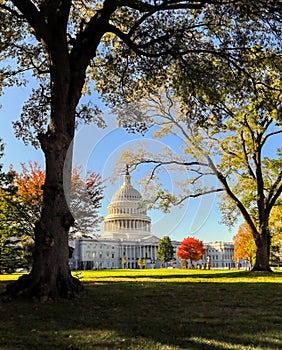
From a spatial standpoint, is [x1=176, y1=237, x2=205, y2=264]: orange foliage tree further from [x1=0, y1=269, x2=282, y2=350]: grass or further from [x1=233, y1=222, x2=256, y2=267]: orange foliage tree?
[x1=0, y1=269, x2=282, y2=350]: grass

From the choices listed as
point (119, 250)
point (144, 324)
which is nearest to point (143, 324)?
point (144, 324)

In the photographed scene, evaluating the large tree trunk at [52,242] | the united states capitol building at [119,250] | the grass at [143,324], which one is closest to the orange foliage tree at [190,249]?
the united states capitol building at [119,250]

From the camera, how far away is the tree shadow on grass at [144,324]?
4.27 m

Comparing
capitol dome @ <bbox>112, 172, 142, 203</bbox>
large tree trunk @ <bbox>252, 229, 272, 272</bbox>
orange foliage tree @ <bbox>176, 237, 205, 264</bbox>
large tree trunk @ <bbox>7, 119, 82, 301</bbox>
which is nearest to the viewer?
large tree trunk @ <bbox>7, 119, 82, 301</bbox>

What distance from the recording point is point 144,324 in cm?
529

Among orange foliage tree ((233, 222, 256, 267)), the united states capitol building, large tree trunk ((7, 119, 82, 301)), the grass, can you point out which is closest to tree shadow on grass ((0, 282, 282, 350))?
the grass

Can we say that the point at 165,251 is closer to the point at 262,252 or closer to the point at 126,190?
the point at 262,252

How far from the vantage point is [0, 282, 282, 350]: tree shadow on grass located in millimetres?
4273

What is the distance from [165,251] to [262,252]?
288 ft

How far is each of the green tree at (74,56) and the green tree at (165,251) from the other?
317ft

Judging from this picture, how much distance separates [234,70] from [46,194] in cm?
762

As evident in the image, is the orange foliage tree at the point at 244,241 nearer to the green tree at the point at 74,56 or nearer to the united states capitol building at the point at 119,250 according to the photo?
the united states capitol building at the point at 119,250

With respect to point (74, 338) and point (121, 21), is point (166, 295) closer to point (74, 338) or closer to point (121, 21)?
point (74, 338)

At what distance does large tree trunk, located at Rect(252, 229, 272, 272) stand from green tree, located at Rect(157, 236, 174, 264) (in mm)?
86780
